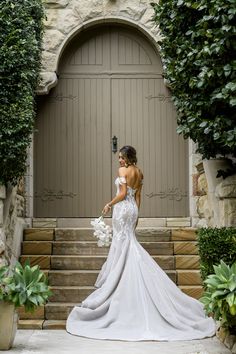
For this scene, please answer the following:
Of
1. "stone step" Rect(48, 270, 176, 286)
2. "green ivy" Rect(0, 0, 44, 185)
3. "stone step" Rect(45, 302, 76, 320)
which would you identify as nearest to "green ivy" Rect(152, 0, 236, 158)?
"green ivy" Rect(0, 0, 44, 185)

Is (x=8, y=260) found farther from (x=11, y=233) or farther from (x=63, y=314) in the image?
(x=63, y=314)

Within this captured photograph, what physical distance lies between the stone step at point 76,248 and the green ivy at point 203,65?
75.6 inches

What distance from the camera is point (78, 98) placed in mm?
10375

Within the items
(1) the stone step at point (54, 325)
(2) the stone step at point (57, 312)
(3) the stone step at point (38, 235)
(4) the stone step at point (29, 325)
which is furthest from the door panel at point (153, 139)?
(4) the stone step at point (29, 325)

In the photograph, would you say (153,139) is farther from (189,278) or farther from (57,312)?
(57,312)

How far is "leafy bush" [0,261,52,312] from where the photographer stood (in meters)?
6.48

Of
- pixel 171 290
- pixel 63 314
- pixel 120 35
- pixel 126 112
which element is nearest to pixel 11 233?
pixel 63 314

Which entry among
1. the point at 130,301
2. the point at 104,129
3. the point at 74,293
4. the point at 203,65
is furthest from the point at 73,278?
the point at 203,65

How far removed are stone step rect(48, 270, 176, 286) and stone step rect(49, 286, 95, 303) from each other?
0.21 meters

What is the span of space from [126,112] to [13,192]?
2560 millimetres

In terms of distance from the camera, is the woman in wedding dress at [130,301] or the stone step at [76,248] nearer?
the woman in wedding dress at [130,301]

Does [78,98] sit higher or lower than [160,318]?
higher

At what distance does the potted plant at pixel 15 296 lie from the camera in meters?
6.45

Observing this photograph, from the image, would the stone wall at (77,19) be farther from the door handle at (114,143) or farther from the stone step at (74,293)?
the stone step at (74,293)
